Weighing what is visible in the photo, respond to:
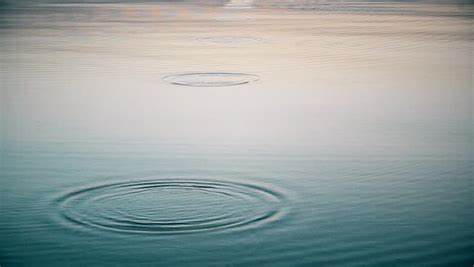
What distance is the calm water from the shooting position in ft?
20.9

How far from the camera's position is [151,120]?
10.3m

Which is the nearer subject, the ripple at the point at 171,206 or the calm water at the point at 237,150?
the calm water at the point at 237,150

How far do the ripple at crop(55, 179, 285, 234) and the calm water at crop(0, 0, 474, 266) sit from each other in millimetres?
19

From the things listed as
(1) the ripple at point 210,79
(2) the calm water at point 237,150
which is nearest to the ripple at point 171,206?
(2) the calm water at point 237,150

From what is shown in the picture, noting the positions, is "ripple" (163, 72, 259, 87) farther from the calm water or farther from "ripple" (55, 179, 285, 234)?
"ripple" (55, 179, 285, 234)

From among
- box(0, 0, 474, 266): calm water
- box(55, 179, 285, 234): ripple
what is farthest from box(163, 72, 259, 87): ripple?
box(55, 179, 285, 234): ripple

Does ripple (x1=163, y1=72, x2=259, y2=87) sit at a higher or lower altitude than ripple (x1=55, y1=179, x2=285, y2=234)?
higher

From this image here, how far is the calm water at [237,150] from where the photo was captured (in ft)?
20.9

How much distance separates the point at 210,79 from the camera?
12727mm

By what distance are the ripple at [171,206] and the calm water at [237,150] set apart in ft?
0.06

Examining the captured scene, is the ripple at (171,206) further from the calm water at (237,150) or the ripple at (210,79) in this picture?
the ripple at (210,79)

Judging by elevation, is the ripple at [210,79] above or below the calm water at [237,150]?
above

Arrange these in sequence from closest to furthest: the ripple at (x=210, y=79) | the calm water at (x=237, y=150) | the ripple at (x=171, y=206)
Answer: the calm water at (x=237, y=150) → the ripple at (x=171, y=206) → the ripple at (x=210, y=79)

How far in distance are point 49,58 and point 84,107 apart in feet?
13.1
